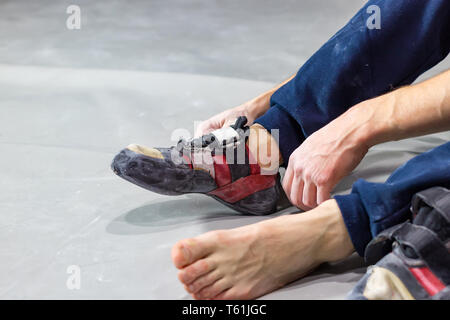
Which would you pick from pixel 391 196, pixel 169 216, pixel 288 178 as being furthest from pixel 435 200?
pixel 169 216

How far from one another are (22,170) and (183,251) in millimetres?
614

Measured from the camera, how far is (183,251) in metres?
0.79

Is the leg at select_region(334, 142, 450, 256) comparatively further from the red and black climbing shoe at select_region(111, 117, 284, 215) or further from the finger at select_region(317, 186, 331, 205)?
the red and black climbing shoe at select_region(111, 117, 284, 215)

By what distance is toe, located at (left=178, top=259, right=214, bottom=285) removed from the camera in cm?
79

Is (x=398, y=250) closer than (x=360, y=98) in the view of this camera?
Yes

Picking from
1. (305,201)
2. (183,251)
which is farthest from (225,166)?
(183,251)

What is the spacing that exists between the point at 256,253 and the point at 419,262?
21 centimetres

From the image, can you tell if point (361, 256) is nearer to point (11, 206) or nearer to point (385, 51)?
point (385, 51)

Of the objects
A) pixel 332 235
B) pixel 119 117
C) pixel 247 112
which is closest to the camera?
pixel 332 235

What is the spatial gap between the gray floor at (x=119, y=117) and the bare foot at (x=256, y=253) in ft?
0.12

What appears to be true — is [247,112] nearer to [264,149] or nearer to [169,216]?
[264,149]

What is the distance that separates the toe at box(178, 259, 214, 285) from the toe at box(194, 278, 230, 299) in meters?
0.02

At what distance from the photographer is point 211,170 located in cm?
104

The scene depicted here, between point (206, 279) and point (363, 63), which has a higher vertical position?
point (363, 63)
